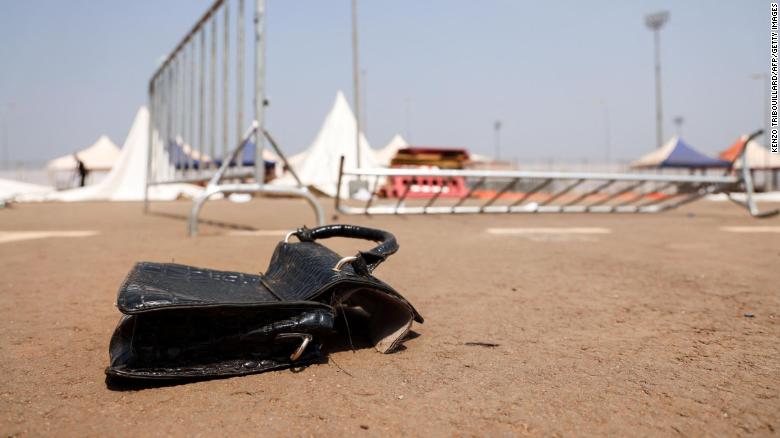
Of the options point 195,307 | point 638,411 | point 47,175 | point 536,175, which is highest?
point 47,175

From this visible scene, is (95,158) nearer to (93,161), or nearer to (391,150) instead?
(93,161)

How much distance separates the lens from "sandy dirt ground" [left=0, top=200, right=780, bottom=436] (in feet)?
3.72

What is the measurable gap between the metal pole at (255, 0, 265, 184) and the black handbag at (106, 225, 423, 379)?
3.60 m

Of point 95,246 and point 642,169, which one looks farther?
point 642,169

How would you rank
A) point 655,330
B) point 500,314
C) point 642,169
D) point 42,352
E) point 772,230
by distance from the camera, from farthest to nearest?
point 642,169, point 772,230, point 500,314, point 655,330, point 42,352

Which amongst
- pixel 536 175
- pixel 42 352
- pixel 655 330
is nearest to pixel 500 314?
pixel 655 330

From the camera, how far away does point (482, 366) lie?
149 centimetres

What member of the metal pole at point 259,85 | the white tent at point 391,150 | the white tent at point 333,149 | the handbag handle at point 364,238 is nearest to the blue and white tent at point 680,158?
the white tent at point 333,149

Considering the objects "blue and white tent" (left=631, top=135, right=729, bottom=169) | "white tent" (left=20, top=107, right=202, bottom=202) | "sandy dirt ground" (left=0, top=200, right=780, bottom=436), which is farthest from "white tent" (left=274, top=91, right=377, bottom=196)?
"sandy dirt ground" (left=0, top=200, right=780, bottom=436)

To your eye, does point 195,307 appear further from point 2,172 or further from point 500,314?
point 2,172

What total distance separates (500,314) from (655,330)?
544 mm

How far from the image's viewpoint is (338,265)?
150cm

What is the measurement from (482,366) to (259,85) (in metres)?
4.36

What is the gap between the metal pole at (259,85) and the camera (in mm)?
5167
